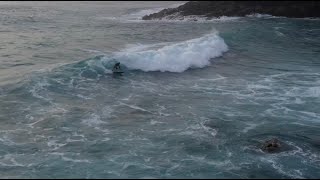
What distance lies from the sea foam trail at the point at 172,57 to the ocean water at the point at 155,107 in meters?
0.07

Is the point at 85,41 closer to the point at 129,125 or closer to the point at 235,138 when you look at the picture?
the point at 129,125

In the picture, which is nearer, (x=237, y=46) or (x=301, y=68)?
(x=301, y=68)

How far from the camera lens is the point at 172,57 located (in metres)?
28.9

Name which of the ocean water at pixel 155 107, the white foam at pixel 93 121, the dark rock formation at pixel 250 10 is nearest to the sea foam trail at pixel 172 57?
the ocean water at pixel 155 107

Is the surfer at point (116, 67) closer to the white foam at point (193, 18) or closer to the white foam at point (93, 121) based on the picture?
the white foam at point (93, 121)

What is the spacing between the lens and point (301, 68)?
28297mm

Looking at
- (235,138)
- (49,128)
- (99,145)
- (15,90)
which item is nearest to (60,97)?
(15,90)

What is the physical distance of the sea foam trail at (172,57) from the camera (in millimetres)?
27453

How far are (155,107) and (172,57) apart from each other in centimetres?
914

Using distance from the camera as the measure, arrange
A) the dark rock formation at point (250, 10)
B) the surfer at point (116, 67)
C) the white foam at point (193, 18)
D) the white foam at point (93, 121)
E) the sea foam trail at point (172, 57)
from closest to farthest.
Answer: the white foam at point (93, 121), the surfer at point (116, 67), the sea foam trail at point (172, 57), the white foam at point (193, 18), the dark rock formation at point (250, 10)

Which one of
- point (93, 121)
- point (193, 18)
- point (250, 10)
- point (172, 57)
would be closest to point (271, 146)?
point (93, 121)

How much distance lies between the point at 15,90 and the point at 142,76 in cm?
698

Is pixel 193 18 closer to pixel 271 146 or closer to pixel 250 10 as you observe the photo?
pixel 250 10

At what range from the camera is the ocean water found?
48.2ft
